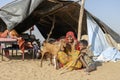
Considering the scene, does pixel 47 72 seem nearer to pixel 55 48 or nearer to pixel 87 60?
pixel 55 48

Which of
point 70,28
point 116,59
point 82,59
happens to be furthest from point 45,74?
point 70,28

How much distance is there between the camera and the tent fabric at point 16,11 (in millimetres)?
10258

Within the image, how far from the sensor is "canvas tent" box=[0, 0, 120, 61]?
10.4 m

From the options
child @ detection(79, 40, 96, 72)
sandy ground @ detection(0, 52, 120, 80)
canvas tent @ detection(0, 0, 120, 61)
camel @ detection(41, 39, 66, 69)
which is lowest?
sandy ground @ detection(0, 52, 120, 80)

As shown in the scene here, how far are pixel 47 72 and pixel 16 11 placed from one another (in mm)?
2861

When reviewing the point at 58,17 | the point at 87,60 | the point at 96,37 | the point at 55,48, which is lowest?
the point at 87,60

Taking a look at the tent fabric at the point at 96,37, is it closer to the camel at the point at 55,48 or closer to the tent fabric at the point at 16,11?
the camel at the point at 55,48

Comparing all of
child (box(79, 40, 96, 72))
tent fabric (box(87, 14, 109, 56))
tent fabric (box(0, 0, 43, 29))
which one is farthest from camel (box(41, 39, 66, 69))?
tent fabric (box(87, 14, 109, 56))

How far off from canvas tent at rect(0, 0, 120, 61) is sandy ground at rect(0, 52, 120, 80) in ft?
5.18

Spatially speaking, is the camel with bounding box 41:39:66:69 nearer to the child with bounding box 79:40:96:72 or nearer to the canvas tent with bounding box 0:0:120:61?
the child with bounding box 79:40:96:72

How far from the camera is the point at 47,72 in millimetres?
8500

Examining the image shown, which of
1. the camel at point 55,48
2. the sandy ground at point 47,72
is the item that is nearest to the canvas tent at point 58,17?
the camel at point 55,48

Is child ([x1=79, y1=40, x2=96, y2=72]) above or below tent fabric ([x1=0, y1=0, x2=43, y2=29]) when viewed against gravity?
below

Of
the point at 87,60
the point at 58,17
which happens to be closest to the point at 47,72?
the point at 87,60
